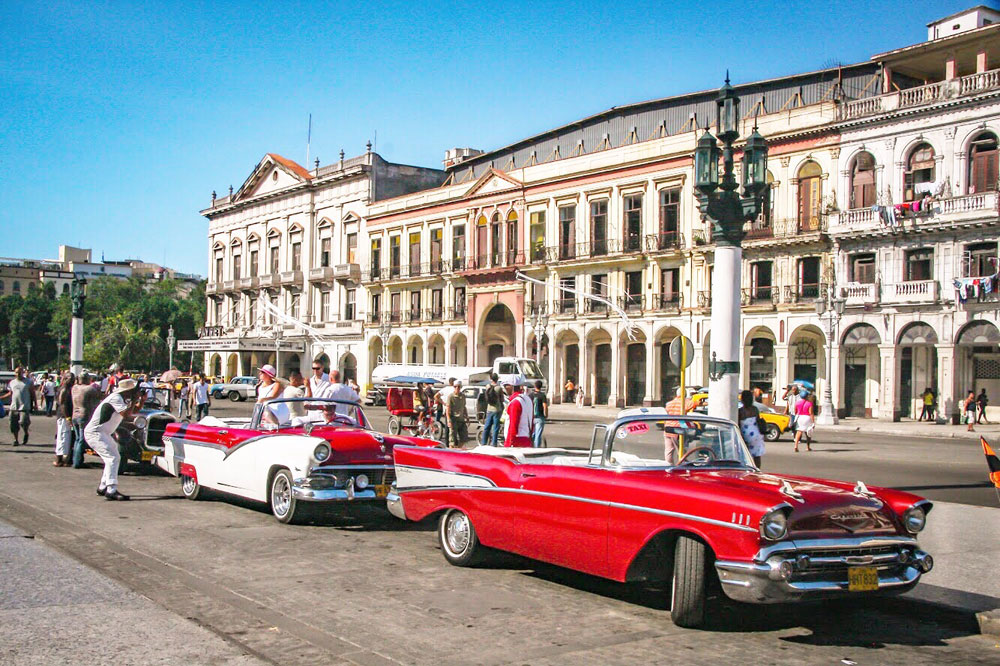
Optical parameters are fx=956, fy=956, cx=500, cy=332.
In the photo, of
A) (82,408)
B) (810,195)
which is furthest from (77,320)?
(810,195)

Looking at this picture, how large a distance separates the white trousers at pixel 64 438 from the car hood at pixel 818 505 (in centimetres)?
1374

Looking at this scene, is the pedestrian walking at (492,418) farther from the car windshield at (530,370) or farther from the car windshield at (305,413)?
the car windshield at (530,370)

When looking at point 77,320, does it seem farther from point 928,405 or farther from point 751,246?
point 928,405

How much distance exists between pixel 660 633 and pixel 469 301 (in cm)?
5129

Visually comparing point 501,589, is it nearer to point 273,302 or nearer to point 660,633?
point 660,633

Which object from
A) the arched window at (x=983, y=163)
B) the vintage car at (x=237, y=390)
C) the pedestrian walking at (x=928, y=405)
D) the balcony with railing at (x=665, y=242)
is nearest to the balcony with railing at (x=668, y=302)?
the balcony with railing at (x=665, y=242)

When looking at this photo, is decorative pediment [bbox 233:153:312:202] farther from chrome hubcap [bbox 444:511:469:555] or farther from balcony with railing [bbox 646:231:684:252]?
chrome hubcap [bbox 444:511:469:555]

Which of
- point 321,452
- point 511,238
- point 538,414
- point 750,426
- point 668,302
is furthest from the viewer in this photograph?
point 511,238

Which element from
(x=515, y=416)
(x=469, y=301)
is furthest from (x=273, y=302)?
(x=515, y=416)

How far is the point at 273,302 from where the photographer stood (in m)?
75.5

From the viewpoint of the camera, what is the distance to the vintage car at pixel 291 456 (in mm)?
10312

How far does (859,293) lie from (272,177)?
5041 centimetres

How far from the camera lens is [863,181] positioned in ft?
129

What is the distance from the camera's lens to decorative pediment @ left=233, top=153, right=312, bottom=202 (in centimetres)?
7231
